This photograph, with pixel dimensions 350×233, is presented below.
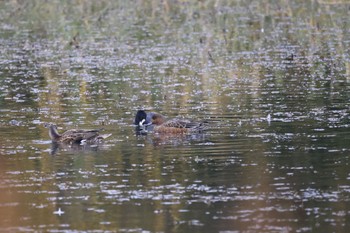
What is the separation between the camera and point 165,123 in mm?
18297

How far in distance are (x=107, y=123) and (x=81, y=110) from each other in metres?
1.72

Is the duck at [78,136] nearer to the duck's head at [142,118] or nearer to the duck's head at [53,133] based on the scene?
the duck's head at [53,133]

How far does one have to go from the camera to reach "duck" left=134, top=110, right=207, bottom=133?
17.9m

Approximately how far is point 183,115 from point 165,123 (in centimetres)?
144

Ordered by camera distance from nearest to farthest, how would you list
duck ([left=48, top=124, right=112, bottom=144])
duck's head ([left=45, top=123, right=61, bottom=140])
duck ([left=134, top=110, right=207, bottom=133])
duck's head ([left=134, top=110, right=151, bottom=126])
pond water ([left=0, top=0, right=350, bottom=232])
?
pond water ([left=0, top=0, right=350, bottom=232]) → duck ([left=48, top=124, right=112, bottom=144]) → duck's head ([left=45, top=123, right=61, bottom=140]) → duck ([left=134, top=110, right=207, bottom=133]) → duck's head ([left=134, top=110, right=151, bottom=126])

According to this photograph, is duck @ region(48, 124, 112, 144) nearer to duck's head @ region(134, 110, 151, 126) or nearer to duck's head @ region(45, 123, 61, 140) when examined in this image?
duck's head @ region(45, 123, 61, 140)

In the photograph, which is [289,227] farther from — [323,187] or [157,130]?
[157,130]

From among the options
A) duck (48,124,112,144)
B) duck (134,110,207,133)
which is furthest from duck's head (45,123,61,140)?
duck (134,110,207,133)

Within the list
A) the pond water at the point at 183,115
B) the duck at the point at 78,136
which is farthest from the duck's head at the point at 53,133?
the pond water at the point at 183,115

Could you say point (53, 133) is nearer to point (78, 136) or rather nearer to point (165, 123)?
point (78, 136)

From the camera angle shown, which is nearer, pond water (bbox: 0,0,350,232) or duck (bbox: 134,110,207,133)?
pond water (bbox: 0,0,350,232)

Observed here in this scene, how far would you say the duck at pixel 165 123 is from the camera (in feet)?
58.7

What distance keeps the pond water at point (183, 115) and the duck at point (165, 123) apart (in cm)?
24

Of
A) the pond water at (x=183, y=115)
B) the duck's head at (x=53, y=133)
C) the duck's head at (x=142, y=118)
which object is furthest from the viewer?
the duck's head at (x=142, y=118)
